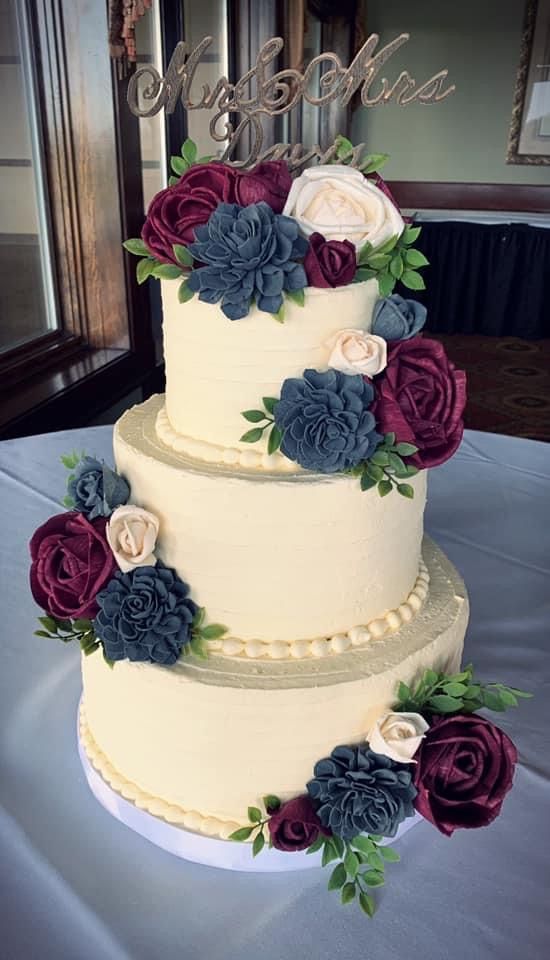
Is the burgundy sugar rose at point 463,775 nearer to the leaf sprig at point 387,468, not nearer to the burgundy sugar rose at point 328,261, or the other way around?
the leaf sprig at point 387,468

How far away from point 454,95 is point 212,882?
7.35 meters

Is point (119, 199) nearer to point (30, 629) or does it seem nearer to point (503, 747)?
point (30, 629)

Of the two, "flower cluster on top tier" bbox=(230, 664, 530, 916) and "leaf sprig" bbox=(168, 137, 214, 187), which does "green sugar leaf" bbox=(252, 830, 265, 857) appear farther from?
"leaf sprig" bbox=(168, 137, 214, 187)

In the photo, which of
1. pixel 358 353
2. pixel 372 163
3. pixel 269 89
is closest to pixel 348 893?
pixel 358 353

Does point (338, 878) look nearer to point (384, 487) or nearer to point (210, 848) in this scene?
point (210, 848)

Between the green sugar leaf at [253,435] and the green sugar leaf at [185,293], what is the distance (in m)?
0.15

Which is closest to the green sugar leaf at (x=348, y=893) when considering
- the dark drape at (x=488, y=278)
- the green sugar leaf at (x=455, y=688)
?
the green sugar leaf at (x=455, y=688)

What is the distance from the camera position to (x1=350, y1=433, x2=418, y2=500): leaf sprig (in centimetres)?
77

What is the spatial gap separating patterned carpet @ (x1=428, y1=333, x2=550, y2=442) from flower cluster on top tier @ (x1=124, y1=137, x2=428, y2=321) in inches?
131

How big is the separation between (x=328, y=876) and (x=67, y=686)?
0.47m

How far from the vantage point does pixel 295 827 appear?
784 mm

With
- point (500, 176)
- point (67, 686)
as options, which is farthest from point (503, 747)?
point (500, 176)

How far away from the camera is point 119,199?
2.54m

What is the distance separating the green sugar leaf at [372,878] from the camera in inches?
29.1
